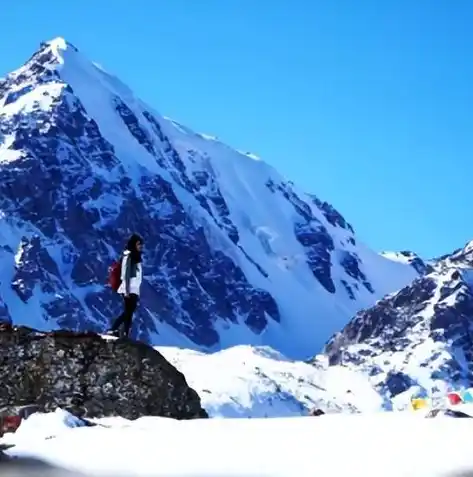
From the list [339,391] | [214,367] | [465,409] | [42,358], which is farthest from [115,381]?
[339,391]

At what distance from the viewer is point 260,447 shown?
998cm

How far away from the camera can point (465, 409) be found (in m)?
16.2

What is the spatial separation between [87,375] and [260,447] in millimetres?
7483

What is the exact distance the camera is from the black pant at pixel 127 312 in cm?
1797

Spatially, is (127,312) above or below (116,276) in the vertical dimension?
below

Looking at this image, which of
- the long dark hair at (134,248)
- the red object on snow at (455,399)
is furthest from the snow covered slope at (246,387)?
the long dark hair at (134,248)

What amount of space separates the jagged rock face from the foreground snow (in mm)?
5189

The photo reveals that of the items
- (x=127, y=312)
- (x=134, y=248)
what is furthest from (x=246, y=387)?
(x=134, y=248)

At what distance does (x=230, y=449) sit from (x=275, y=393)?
126 m

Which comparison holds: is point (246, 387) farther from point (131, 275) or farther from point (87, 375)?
point (87, 375)

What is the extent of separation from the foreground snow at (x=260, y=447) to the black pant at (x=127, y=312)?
21.0 feet

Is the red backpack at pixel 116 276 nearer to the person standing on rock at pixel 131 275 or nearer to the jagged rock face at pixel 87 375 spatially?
the person standing on rock at pixel 131 275

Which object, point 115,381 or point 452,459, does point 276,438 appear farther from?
point 115,381

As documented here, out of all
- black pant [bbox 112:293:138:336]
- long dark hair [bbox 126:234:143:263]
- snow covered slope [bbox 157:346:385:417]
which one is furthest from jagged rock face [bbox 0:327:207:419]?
snow covered slope [bbox 157:346:385:417]
